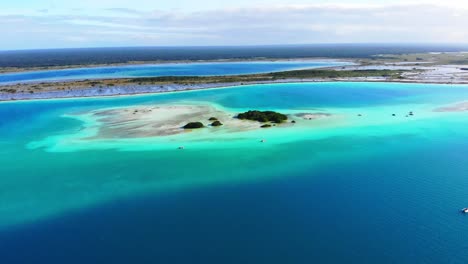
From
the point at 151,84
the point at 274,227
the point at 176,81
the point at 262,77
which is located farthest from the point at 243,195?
the point at 262,77

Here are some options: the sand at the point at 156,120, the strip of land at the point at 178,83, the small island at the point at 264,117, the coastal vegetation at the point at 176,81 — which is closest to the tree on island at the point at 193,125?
the sand at the point at 156,120

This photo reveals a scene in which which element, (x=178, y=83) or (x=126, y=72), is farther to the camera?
(x=126, y=72)

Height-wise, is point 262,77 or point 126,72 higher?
point 126,72

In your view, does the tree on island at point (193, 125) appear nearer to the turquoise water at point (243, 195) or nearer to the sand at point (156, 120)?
the sand at point (156, 120)

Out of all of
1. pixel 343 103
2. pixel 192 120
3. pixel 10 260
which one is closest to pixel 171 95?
pixel 192 120

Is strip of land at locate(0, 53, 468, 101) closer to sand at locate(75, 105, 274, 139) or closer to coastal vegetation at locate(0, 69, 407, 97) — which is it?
coastal vegetation at locate(0, 69, 407, 97)

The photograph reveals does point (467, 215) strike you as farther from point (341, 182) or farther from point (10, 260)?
point (10, 260)

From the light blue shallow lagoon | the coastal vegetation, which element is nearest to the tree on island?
the coastal vegetation

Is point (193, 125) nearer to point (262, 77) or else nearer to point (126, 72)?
point (262, 77)

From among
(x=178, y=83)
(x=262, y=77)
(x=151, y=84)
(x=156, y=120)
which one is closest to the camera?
(x=156, y=120)
